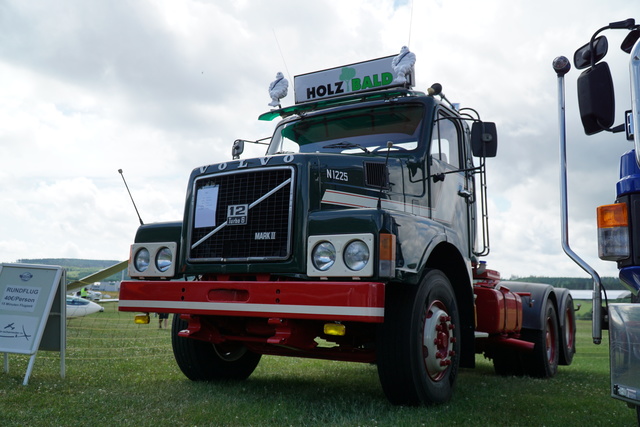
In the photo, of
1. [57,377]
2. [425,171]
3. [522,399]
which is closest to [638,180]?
[425,171]

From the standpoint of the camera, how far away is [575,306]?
406 inches

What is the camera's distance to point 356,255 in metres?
4.47

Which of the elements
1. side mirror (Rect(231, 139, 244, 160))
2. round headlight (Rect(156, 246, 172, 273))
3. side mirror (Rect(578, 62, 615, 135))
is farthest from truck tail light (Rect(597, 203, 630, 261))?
side mirror (Rect(231, 139, 244, 160))

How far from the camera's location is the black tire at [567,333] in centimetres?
907

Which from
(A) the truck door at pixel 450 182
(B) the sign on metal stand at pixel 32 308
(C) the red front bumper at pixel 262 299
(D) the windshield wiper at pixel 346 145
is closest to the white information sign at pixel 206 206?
(C) the red front bumper at pixel 262 299

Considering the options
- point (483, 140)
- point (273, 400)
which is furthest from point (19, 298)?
point (483, 140)

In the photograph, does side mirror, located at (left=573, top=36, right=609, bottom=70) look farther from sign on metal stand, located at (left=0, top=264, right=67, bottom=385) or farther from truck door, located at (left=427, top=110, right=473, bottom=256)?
sign on metal stand, located at (left=0, top=264, right=67, bottom=385)

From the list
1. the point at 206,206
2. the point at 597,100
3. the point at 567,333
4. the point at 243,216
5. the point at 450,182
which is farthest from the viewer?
the point at 567,333

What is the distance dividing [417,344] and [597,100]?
2233 mm

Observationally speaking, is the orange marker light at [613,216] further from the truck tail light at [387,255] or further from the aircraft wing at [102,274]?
the aircraft wing at [102,274]

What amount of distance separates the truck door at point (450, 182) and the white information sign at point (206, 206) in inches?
82.4

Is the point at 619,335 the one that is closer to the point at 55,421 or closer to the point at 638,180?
the point at 638,180

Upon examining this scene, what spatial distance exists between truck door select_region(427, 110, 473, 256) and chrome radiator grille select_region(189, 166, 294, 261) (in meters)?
1.57

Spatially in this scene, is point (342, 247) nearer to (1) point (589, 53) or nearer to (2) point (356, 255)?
(2) point (356, 255)
